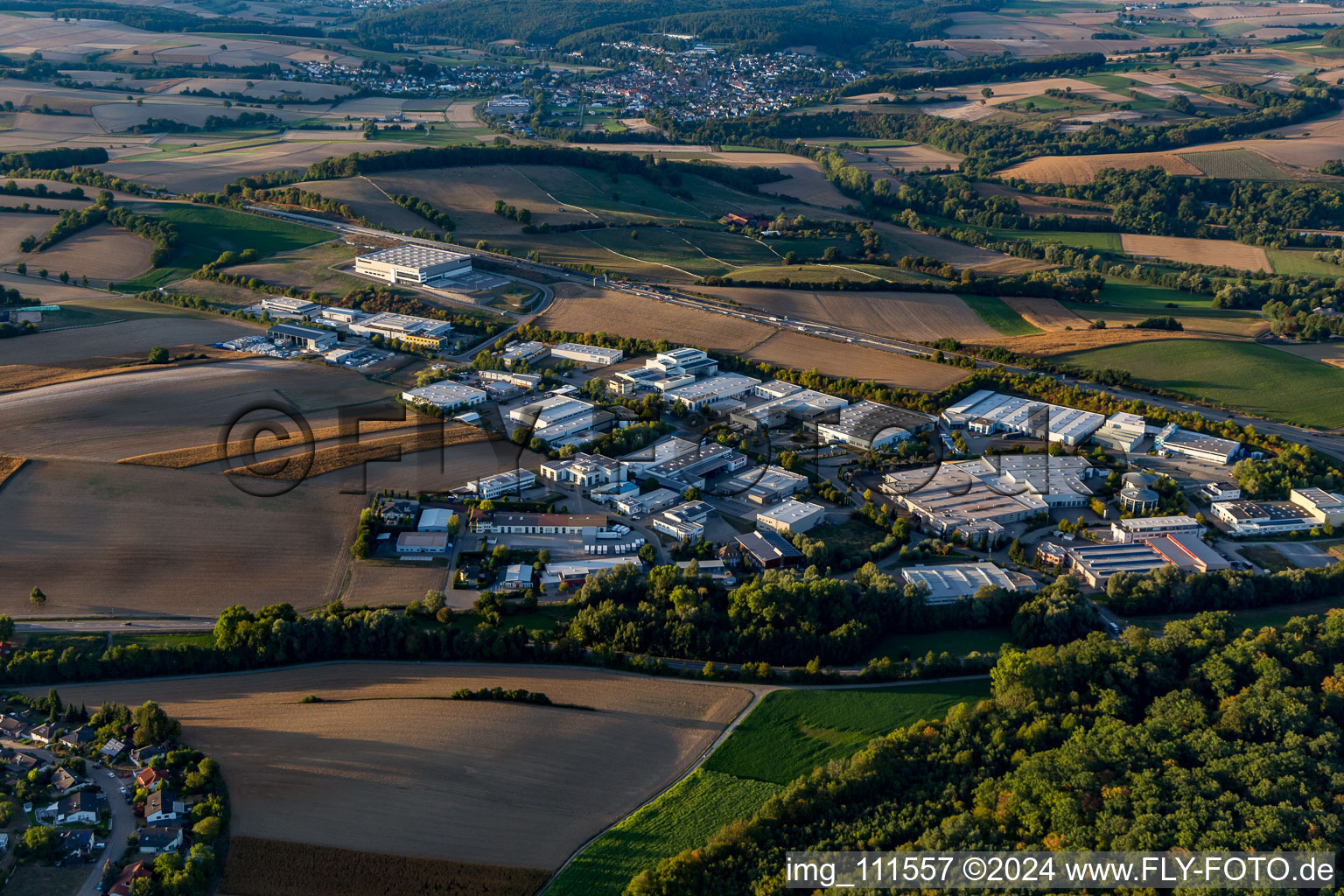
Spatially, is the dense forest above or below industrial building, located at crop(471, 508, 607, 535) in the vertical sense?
below

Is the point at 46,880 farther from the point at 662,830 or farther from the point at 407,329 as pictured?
the point at 407,329

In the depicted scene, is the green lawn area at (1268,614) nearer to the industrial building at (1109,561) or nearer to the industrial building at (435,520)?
the industrial building at (1109,561)

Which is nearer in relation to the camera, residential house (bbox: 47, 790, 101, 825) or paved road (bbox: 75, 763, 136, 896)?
paved road (bbox: 75, 763, 136, 896)

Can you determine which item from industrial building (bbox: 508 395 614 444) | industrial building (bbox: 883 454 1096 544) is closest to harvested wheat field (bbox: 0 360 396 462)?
industrial building (bbox: 508 395 614 444)

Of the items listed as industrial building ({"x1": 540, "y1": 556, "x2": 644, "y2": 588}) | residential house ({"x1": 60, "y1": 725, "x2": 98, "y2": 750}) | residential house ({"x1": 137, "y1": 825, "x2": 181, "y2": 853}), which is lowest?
industrial building ({"x1": 540, "y1": 556, "x2": 644, "y2": 588})

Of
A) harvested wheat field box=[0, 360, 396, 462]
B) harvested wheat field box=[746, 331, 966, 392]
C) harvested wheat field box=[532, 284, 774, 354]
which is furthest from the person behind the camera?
harvested wheat field box=[532, 284, 774, 354]

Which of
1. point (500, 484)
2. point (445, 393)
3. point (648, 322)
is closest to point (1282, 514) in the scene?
point (500, 484)

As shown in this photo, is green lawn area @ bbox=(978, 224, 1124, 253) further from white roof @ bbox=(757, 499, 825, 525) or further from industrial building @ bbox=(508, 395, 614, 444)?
white roof @ bbox=(757, 499, 825, 525)
